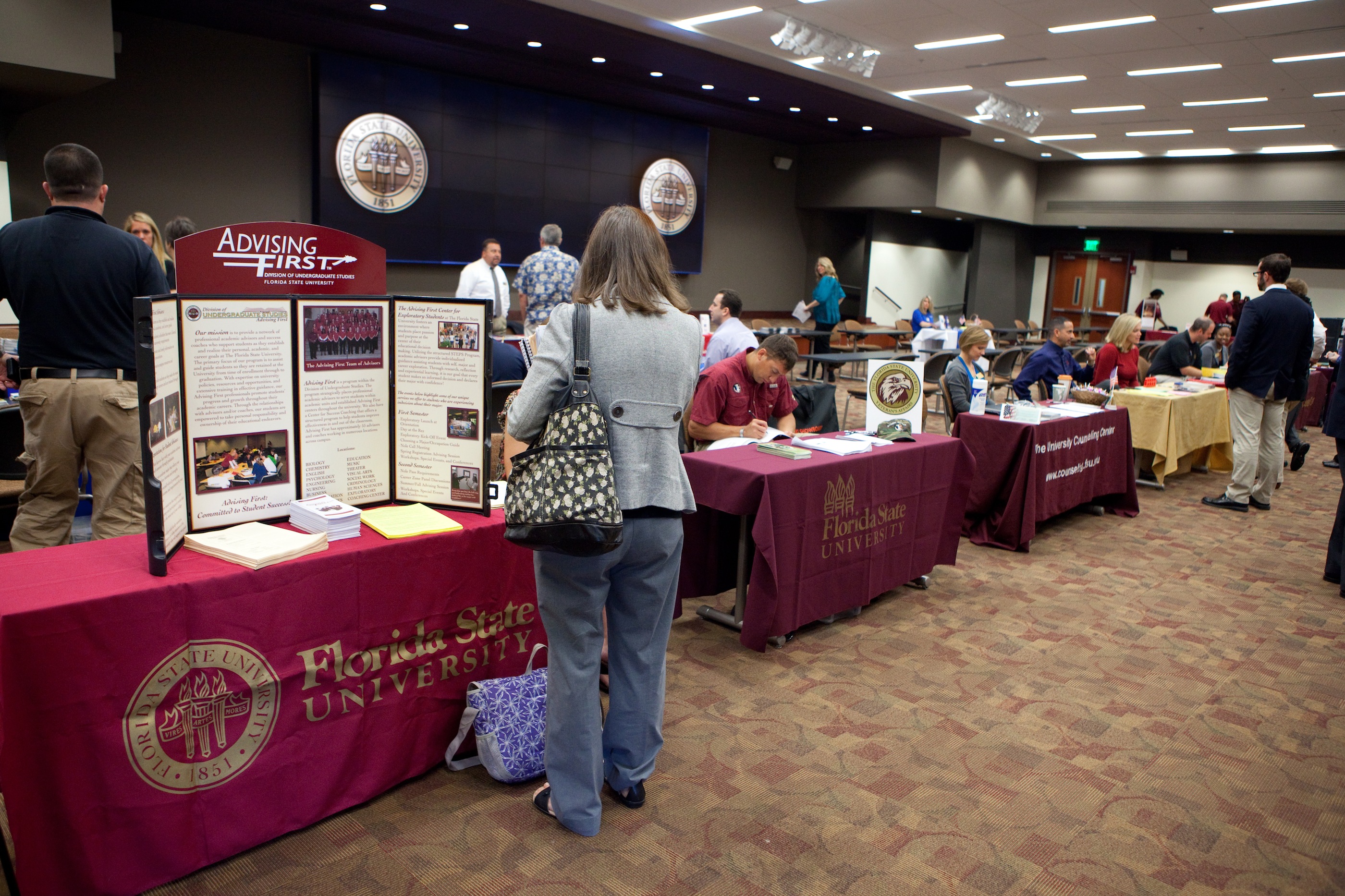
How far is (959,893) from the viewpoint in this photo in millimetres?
1963

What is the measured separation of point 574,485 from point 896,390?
2.58 m

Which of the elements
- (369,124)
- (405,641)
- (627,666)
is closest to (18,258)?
(405,641)

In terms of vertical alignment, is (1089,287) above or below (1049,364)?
above

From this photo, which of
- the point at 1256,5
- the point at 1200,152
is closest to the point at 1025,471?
the point at 1256,5

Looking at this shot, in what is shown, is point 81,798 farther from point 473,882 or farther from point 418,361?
point 418,361

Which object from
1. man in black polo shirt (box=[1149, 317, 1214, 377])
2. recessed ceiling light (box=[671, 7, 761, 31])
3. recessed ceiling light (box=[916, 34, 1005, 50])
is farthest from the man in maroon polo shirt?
recessed ceiling light (box=[916, 34, 1005, 50])

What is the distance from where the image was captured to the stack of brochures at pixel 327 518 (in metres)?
2.03

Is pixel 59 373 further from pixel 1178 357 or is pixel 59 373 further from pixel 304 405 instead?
pixel 1178 357

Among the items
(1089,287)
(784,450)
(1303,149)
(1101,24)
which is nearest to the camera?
(784,450)

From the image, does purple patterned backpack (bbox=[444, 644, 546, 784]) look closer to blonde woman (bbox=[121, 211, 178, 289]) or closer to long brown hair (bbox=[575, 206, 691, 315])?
long brown hair (bbox=[575, 206, 691, 315])

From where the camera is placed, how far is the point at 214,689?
5.97 feet

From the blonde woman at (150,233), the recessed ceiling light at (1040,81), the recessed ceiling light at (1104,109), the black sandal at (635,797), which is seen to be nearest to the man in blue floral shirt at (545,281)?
the blonde woman at (150,233)

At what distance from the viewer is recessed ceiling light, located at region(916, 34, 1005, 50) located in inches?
302

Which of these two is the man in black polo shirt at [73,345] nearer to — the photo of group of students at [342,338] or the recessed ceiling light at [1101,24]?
the photo of group of students at [342,338]
